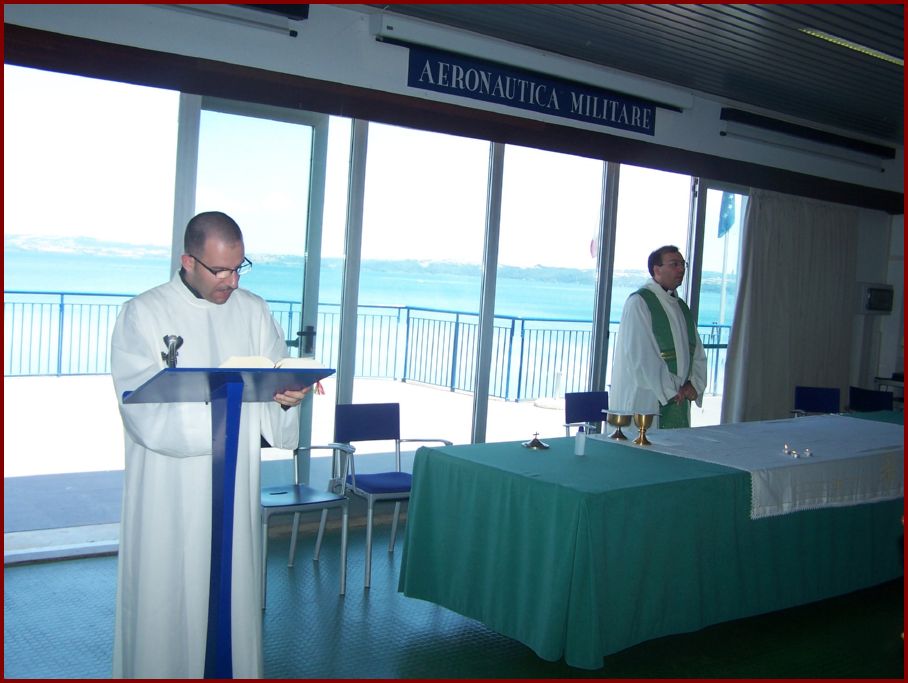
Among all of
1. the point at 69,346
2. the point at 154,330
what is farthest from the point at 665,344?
the point at 69,346

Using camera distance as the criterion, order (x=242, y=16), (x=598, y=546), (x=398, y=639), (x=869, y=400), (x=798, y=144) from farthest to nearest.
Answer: (x=798, y=144), (x=869, y=400), (x=242, y=16), (x=398, y=639), (x=598, y=546)

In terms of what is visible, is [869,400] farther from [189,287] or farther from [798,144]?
[189,287]

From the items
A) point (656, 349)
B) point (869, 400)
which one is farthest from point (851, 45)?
point (869, 400)

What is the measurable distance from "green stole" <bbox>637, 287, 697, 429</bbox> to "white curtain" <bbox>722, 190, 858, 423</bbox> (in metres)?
2.01

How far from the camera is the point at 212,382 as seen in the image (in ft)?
6.88

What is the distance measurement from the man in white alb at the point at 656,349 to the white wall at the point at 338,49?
4.38 feet

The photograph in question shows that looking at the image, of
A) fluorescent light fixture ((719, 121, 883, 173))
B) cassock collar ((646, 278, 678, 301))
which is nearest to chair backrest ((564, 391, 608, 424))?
cassock collar ((646, 278, 678, 301))

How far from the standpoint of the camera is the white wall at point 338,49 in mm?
4086

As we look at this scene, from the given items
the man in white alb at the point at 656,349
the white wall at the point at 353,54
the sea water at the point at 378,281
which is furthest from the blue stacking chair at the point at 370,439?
the white wall at the point at 353,54

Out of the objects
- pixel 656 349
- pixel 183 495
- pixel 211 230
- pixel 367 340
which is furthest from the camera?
pixel 367 340

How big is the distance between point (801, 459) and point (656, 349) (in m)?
1.33

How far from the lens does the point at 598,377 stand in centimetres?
654

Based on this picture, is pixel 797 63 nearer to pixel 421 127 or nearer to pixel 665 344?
pixel 665 344

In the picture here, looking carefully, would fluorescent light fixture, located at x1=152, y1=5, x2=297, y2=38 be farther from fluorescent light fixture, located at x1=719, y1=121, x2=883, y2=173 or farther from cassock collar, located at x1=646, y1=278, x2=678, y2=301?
fluorescent light fixture, located at x1=719, y1=121, x2=883, y2=173
